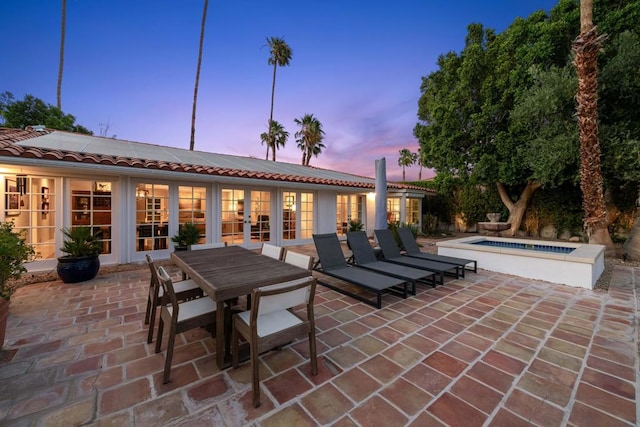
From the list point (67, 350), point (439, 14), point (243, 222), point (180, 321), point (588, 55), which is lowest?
point (67, 350)

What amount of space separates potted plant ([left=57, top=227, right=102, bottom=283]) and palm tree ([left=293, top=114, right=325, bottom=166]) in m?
20.4

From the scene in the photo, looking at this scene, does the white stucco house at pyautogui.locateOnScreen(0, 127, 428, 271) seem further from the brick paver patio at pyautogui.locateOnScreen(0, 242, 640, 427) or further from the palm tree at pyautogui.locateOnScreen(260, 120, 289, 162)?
the palm tree at pyautogui.locateOnScreen(260, 120, 289, 162)

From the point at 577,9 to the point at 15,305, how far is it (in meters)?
16.0

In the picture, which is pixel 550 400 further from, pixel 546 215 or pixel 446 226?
pixel 446 226

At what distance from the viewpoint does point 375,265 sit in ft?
16.1

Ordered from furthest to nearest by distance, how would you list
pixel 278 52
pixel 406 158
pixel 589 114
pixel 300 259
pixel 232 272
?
pixel 406 158 → pixel 278 52 → pixel 589 114 → pixel 300 259 → pixel 232 272

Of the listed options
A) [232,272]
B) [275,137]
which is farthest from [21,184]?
[275,137]

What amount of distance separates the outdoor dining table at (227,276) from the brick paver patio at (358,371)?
0.34 m

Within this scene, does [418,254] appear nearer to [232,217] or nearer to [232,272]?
[232,272]

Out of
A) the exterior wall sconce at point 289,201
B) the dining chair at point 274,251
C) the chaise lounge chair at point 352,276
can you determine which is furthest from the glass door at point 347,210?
the dining chair at point 274,251

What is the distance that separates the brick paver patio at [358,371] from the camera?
172 centimetres

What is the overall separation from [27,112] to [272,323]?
23.3 m

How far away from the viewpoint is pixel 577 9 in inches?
322

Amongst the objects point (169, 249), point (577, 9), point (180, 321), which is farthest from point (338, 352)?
point (577, 9)
